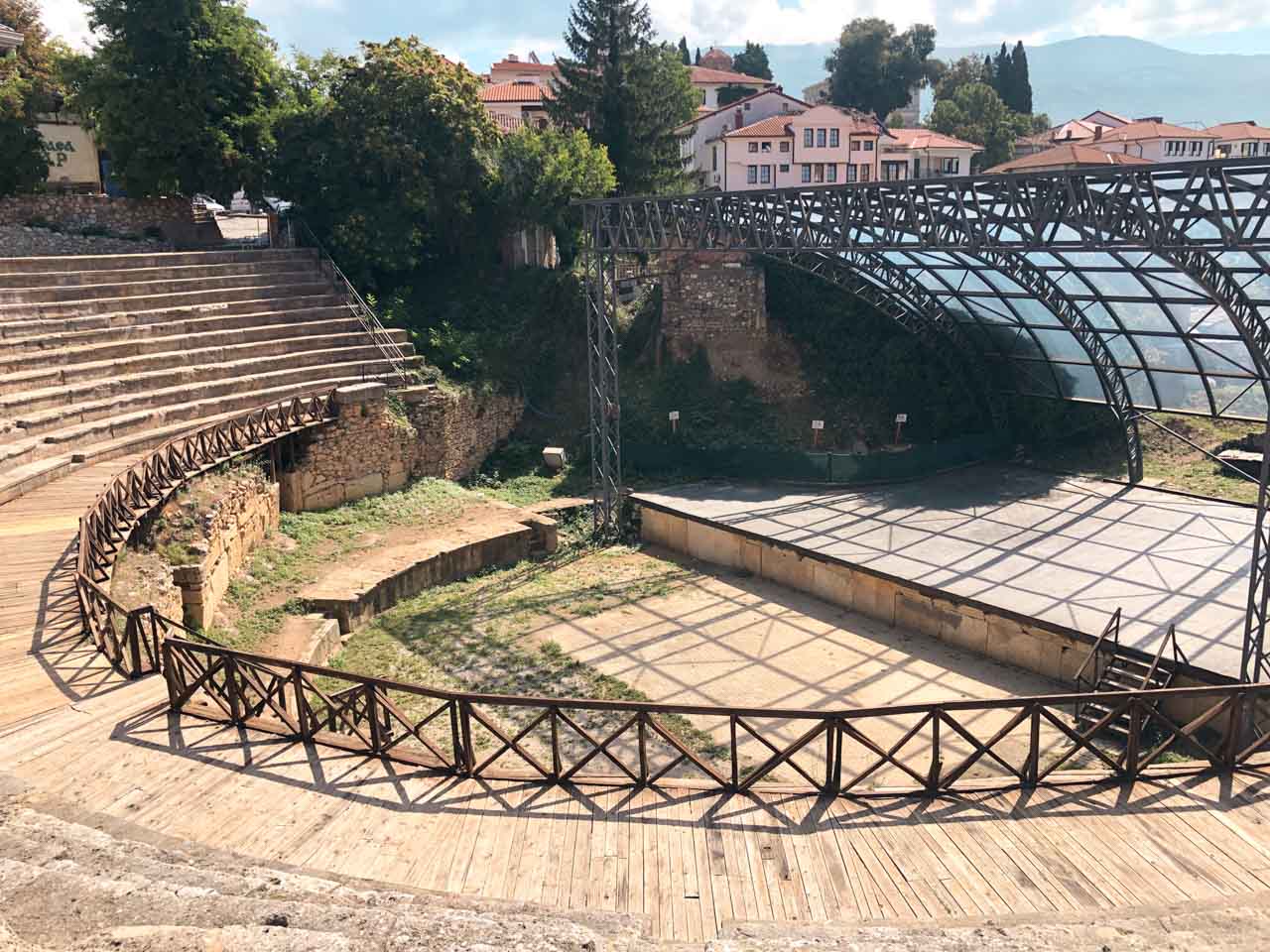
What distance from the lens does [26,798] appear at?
849 cm

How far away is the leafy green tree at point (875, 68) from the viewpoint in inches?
2842

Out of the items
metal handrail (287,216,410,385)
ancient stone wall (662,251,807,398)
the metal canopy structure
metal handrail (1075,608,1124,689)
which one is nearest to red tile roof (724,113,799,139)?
ancient stone wall (662,251,807,398)

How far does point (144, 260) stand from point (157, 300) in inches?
96.4

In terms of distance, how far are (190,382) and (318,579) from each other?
694 cm

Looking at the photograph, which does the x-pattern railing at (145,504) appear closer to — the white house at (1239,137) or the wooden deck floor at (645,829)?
the wooden deck floor at (645,829)

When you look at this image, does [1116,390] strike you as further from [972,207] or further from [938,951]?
[938,951]

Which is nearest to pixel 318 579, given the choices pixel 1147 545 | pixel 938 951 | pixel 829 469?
pixel 829 469

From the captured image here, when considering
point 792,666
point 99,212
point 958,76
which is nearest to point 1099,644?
point 792,666

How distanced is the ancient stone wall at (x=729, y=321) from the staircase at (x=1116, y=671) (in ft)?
51.7

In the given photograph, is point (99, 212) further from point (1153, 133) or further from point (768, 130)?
point (1153, 133)

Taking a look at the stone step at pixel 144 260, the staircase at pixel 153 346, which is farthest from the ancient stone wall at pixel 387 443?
the stone step at pixel 144 260

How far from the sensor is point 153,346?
2336 cm

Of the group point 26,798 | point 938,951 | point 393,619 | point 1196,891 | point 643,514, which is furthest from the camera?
point 643,514

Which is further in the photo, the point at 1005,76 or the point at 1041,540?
the point at 1005,76
